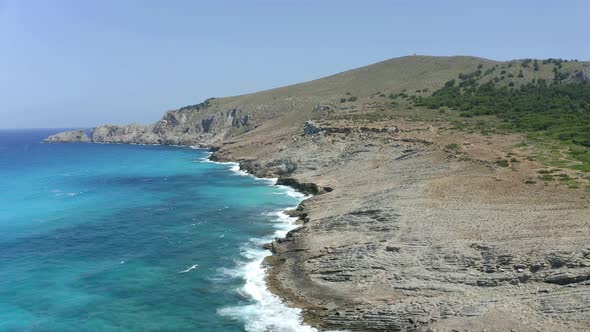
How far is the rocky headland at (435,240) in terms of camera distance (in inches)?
1027

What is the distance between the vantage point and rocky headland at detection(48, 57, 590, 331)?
2609 cm

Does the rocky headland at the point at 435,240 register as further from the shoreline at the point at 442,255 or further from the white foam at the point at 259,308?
the white foam at the point at 259,308

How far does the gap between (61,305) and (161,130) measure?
514ft

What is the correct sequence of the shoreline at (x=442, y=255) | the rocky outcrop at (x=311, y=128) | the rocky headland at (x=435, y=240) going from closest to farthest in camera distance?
1. the shoreline at (x=442, y=255)
2. the rocky headland at (x=435, y=240)
3. the rocky outcrop at (x=311, y=128)

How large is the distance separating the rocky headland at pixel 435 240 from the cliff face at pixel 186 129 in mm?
82169

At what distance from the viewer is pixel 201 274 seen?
3666 cm

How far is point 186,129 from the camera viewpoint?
568 feet

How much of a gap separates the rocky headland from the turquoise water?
11.3 ft

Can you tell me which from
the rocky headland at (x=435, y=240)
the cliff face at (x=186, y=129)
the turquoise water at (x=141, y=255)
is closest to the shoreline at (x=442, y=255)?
the rocky headland at (x=435, y=240)

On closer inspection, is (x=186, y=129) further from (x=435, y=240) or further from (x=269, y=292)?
(x=435, y=240)

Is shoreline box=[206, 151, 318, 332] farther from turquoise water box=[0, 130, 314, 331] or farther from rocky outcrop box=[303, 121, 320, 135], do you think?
rocky outcrop box=[303, 121, 320, 135]

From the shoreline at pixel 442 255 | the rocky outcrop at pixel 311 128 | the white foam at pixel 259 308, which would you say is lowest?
the white foam at pixel 259 308

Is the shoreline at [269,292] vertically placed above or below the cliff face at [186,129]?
below

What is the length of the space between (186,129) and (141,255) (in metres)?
136
